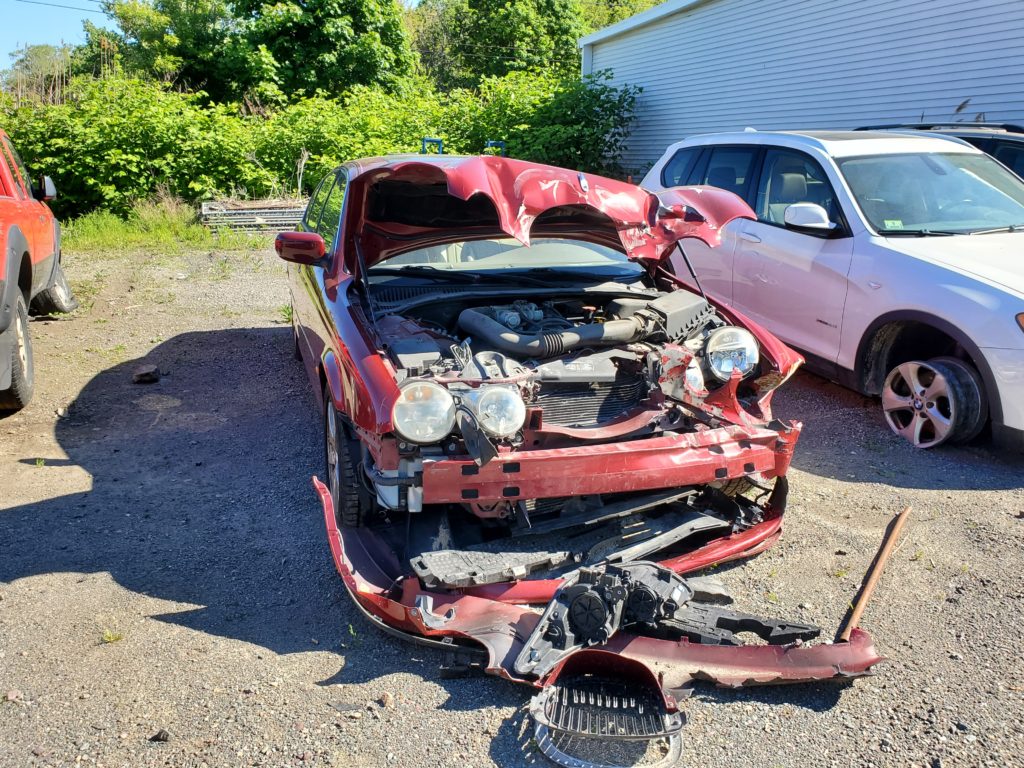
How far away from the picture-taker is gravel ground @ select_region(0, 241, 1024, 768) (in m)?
2.69

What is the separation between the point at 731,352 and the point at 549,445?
115 cm

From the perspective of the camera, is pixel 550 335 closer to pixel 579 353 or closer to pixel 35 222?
pixel 579 353

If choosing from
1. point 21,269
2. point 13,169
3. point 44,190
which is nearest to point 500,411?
point 21,269

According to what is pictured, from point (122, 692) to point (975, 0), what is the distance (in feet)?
38.9

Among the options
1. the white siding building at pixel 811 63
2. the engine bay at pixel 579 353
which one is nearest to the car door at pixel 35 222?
the engine bay at pixel 579 353

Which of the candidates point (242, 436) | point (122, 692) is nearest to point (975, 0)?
point (242, 436)

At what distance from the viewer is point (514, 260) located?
16.2 ft

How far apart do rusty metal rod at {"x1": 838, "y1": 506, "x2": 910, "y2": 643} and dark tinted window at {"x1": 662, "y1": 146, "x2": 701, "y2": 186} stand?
414 cm

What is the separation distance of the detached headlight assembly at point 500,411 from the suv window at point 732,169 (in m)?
4.09

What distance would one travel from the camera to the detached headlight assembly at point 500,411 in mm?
3354

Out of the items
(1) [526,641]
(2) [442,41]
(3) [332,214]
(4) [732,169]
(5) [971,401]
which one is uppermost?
(2) [442,41]

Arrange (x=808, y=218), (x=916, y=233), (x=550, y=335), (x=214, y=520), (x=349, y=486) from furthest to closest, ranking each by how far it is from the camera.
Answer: (x=808, y=218)
(x=916, y=233)
(x=214, y=520)
(x=550, y=335)
(x=349, y=486)

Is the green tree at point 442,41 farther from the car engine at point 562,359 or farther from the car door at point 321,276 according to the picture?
the car engine at point 562,359

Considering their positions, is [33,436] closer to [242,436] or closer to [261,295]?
[242,436]
